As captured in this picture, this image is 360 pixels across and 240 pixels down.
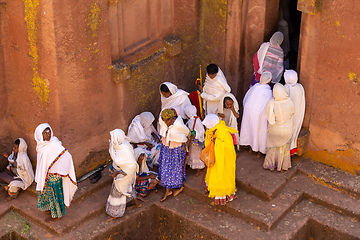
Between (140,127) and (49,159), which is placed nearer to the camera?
(49,159)

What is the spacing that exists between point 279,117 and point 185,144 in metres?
1.44

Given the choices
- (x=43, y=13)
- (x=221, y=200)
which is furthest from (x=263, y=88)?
(x=43, y=13)

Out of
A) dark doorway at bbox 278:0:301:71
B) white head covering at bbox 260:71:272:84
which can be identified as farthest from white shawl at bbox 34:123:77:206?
dark doorway at bbox 278:0:301:71

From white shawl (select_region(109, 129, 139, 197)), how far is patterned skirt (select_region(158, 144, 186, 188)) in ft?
1.68

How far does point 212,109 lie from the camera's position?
401 inches

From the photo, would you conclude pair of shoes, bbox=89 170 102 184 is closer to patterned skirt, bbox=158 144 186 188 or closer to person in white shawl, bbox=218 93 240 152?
patterned skirt, bbox=158 144 186 188

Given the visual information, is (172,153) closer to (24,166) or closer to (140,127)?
(140,127)

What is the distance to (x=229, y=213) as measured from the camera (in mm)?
9211

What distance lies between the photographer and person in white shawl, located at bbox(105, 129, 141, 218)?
349 inches

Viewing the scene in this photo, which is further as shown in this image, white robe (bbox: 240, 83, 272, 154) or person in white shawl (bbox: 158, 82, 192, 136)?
person in white shawl (bbox: 158, 82, 192, 136)

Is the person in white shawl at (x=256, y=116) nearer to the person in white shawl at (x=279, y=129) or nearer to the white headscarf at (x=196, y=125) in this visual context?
the person in white shawl at (x=279, y=129)

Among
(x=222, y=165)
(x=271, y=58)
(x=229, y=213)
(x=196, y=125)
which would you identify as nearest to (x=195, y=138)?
(x=196, y=125)

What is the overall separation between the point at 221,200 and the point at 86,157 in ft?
7.06

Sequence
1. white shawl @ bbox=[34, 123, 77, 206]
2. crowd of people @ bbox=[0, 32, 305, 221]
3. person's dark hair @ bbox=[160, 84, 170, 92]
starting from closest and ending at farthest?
white shawl @ bbox=[34, 123, 77, 206], crowd of people @ bbox=[0, 32, 305, 221], person's dark hair @ bbox=[160, 84, 170, 92]
